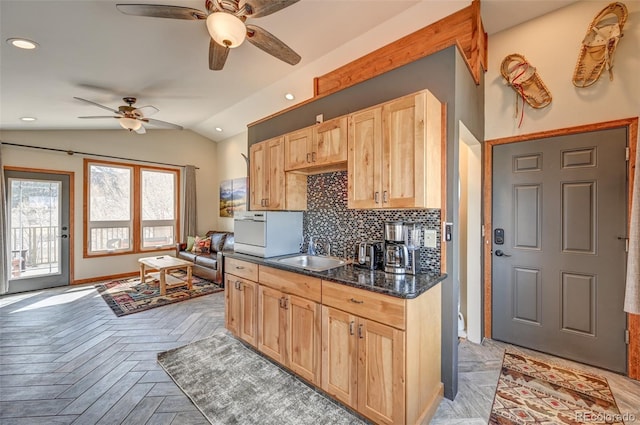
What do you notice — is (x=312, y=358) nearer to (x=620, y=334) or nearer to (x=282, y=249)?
(x=282, y=249)

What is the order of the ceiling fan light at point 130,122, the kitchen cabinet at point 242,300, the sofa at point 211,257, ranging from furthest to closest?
the sofa at point 211,257
the ceiling fan light at point 130,122
the kitchen cabinet at point 242,300

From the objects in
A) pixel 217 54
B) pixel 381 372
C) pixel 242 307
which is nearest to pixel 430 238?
pixel 381 372

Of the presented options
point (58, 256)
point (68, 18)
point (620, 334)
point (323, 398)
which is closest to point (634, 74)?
point (620, 334)

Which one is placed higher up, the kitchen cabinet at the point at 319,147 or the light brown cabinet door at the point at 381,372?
the kitchen cabinet at the point at 319,147

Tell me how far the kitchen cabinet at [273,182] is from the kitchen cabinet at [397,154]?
0.86 metres

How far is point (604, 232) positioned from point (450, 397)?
194cm

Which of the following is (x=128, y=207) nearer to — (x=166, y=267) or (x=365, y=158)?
(x=166, y=267)

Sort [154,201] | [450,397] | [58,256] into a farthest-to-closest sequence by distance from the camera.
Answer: [154,201] → [58,256] → [450,397]

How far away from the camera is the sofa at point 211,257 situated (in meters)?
5.03

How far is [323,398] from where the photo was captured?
201 cm

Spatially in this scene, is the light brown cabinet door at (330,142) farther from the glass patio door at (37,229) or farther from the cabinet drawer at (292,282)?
the glass patio door at (37,229)

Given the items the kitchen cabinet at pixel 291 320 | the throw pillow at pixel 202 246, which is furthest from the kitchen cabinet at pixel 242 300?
the throw pillow at pixel 202 246

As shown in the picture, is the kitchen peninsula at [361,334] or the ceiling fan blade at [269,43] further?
the ceiling fan blade at [269,43]

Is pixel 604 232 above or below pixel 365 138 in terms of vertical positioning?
below
